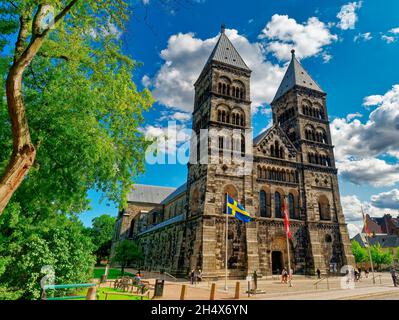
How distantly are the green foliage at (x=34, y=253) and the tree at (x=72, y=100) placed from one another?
1.38m

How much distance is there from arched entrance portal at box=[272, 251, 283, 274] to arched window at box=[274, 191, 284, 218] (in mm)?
4414

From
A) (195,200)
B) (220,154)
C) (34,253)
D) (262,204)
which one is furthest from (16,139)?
(262,204)

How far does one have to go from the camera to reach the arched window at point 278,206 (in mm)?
30628

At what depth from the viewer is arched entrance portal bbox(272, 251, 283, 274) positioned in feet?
93.9

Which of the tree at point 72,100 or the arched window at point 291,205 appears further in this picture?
the arched window at point 291,205

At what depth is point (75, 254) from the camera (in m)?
13.2

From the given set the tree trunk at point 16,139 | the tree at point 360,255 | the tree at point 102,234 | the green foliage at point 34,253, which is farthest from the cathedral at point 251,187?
the tree at point 102,234

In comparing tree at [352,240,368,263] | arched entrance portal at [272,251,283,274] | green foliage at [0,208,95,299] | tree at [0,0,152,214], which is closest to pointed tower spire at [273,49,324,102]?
arched entrance portal at [272,251,283,274]

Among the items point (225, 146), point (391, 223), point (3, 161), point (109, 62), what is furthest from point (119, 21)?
point (391, 223)

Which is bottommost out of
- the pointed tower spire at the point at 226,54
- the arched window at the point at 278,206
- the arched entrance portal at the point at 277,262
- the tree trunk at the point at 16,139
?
the arched entrance portal at the point at 277,262

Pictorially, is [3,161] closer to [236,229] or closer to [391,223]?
[236,229]

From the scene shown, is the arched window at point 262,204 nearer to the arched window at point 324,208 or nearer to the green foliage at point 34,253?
the arched window at point 324,208

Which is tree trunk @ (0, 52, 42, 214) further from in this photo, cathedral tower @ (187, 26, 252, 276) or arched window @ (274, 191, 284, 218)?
arched window @ (274, 191, 284, 218)
